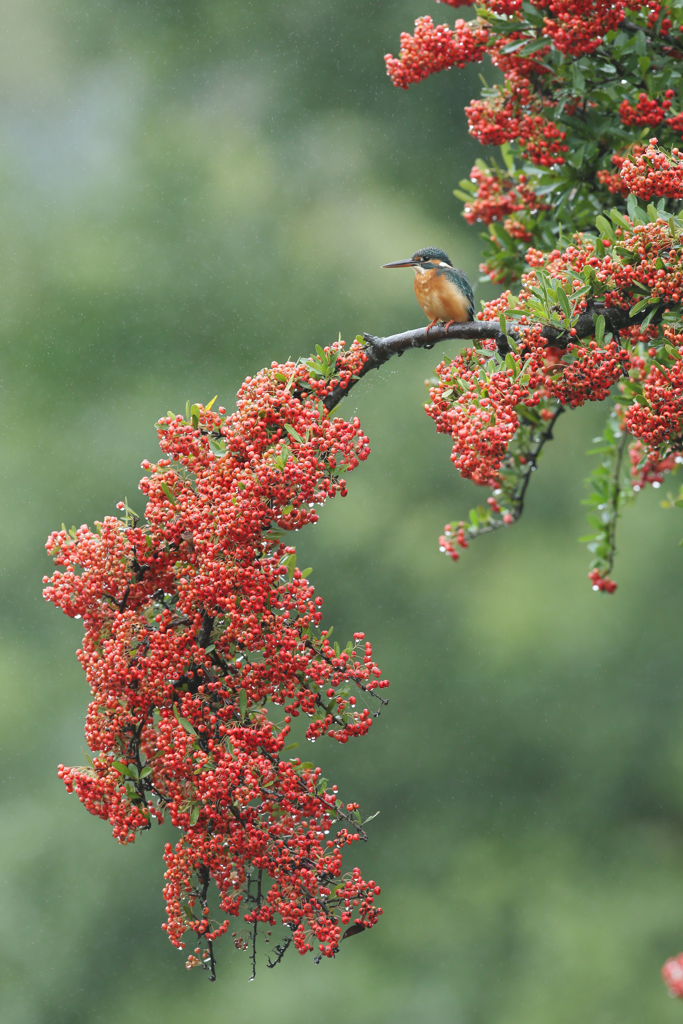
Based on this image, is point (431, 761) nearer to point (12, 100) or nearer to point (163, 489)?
point (163, 489)

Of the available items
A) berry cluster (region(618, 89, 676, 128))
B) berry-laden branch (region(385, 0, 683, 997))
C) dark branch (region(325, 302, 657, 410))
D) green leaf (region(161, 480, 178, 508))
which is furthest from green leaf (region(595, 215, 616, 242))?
green leaf (region(161, 480, 178, 508))

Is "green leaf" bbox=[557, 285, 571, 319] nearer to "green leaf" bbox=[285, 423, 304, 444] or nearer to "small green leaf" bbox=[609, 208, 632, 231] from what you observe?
"small green leaf" bbox=[609, 208, 632, 231]

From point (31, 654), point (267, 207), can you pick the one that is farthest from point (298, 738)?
point (267, 207)

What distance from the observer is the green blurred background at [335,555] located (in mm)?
4855

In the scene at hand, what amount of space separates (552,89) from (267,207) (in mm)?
3572

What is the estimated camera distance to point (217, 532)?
171 cm

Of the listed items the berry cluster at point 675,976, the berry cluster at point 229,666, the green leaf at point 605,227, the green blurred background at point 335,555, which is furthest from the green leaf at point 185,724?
the green blurred background at point 335,555

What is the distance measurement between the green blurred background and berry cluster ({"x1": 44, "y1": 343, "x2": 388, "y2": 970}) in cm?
332

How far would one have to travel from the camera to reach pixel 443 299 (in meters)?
2.04

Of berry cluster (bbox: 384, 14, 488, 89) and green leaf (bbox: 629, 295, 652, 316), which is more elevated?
berry cluster (bbox: 384, 14, 488, 89)

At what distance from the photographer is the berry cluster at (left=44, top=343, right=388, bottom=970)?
5.62 feet

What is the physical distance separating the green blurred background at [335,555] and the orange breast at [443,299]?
3280 mm

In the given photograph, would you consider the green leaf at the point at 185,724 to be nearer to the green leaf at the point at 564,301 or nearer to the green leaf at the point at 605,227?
the green leaf at the point at 564,301

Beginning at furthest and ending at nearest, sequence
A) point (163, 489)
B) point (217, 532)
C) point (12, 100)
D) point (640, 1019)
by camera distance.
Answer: point (12, 100) < point (640, 1019) < point (163, 489) < point (217, 532)
